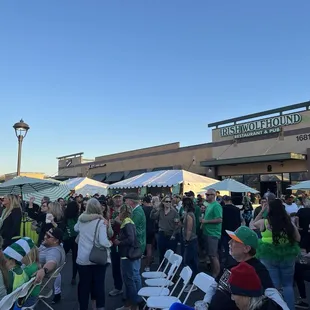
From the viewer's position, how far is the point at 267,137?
63.8 ft

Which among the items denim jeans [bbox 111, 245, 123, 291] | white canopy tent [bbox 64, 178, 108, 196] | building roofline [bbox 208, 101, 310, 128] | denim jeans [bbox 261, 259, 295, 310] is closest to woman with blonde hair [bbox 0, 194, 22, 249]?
denim jeans [bbox 111, 245, 123, 291]

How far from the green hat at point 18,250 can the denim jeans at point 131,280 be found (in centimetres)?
155

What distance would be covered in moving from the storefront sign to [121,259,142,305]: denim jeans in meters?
15.8

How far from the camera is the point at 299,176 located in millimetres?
17609

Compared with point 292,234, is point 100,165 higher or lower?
higher

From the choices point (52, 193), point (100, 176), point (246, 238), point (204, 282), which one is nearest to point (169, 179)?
point (52, 193)

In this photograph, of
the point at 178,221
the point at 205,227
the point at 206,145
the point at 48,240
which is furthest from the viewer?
the point at 206,145

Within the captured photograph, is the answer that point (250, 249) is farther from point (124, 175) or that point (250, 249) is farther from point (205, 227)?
point (124, 175)

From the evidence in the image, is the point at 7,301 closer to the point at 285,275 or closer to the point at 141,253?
the point at 141,253

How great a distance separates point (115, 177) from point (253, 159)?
16.3 metres

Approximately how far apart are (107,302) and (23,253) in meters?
2.37

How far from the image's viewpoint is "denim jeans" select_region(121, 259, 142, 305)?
4.82 metres

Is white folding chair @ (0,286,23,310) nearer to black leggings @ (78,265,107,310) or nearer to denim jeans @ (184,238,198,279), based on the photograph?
black leggings @ (78,265,107,310)

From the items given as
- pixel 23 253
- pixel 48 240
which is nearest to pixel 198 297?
pixel 48 240
